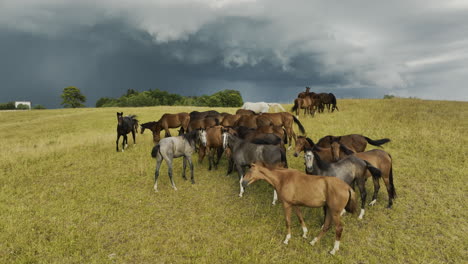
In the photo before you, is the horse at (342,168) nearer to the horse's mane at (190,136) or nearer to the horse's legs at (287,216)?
the horse's legs at (287,216)

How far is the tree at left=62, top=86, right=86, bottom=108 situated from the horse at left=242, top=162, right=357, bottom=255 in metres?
86.1

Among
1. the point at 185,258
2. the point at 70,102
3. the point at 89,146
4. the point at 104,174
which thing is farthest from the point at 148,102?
the point at 185,258

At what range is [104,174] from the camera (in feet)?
33.7

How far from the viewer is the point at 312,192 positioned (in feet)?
16.2

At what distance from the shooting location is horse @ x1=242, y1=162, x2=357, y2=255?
4750 millimetres

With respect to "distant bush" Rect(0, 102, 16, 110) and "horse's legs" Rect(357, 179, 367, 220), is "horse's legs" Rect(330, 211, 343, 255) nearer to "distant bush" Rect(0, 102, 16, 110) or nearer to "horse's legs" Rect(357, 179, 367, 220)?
"horse's legs" Rect(357, 179, 367, 220)

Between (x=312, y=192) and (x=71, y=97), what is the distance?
87.6 m

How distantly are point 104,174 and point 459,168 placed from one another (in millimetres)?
17047

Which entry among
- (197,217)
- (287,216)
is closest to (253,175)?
(287,216)

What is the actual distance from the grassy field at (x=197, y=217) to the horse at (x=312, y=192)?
87 cm

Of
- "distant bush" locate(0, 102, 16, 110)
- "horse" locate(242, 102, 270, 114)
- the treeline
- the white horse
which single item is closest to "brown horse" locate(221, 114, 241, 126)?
the white horse

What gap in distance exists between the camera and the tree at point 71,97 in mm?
69287

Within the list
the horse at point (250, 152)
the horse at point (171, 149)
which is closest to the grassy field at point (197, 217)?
the horse at point (171, 149)

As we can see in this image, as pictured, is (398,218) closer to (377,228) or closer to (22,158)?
(377,228)
